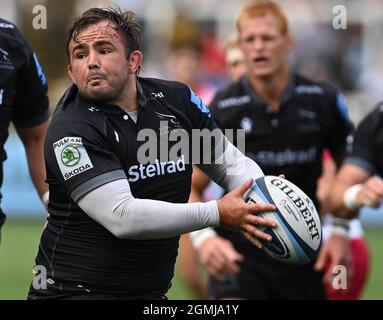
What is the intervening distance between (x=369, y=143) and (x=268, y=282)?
1.30 m

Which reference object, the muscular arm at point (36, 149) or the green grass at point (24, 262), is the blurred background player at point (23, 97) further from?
the green grass at point (24, 262)

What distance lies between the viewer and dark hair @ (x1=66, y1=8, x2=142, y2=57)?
517 cm

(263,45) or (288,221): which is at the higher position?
(263,45)

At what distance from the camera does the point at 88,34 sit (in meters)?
5.11

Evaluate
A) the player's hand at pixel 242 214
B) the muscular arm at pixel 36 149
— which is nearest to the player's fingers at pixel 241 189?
the player's hand at pixel 242 214

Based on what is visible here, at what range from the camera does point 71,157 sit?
496 cm

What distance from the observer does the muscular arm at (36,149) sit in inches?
257

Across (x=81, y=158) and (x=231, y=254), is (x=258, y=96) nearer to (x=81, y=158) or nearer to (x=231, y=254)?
(x=231, y=254)

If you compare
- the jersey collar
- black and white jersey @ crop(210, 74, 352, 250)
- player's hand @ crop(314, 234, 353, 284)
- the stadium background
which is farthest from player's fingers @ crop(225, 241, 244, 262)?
the stadium background

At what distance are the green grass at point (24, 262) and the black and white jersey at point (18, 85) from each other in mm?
Result: 4105

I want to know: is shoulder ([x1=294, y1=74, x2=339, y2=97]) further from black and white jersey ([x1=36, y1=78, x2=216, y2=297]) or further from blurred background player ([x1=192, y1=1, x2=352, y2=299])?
black and white jersey ([x1=36, y1=78, x2=216, y2=297])

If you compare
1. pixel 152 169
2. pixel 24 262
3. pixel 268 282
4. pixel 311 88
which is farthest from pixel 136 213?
pixel 24 262

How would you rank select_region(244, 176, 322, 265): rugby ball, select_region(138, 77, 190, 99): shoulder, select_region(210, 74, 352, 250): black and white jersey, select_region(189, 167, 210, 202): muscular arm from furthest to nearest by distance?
select_region(189, 167, 210, 202): muscular arm → select_region(210, 74, 352, 250): black and white jersey → select_region(138, 77, 190, 99): shoulder → select_region(244, 176, 322, 265): rugby ball

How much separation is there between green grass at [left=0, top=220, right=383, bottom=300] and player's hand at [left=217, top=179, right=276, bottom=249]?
218 inches
